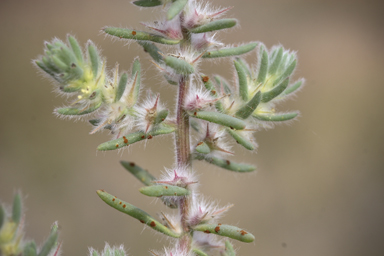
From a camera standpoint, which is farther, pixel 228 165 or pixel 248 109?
pixel 228 165

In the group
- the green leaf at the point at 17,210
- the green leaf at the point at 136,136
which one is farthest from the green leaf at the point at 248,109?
the green leaf at the point at 17,210

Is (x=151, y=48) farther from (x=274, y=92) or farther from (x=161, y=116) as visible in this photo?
(x=274, y=92)

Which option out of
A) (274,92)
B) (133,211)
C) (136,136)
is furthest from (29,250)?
(274,92)

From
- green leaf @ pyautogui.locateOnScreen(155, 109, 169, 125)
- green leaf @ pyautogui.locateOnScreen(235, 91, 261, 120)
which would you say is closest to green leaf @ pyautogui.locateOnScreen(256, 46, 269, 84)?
green leaf @ pyautogui.locateOnScreen(235, 91, 261, 120)

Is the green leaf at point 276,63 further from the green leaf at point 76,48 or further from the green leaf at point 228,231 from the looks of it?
the green leaf at point 76,48

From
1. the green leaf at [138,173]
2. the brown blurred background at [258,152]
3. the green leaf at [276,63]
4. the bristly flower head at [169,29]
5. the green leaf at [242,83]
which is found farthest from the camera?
the brown blurred background at [258,152]

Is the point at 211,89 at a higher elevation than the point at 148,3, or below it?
below
